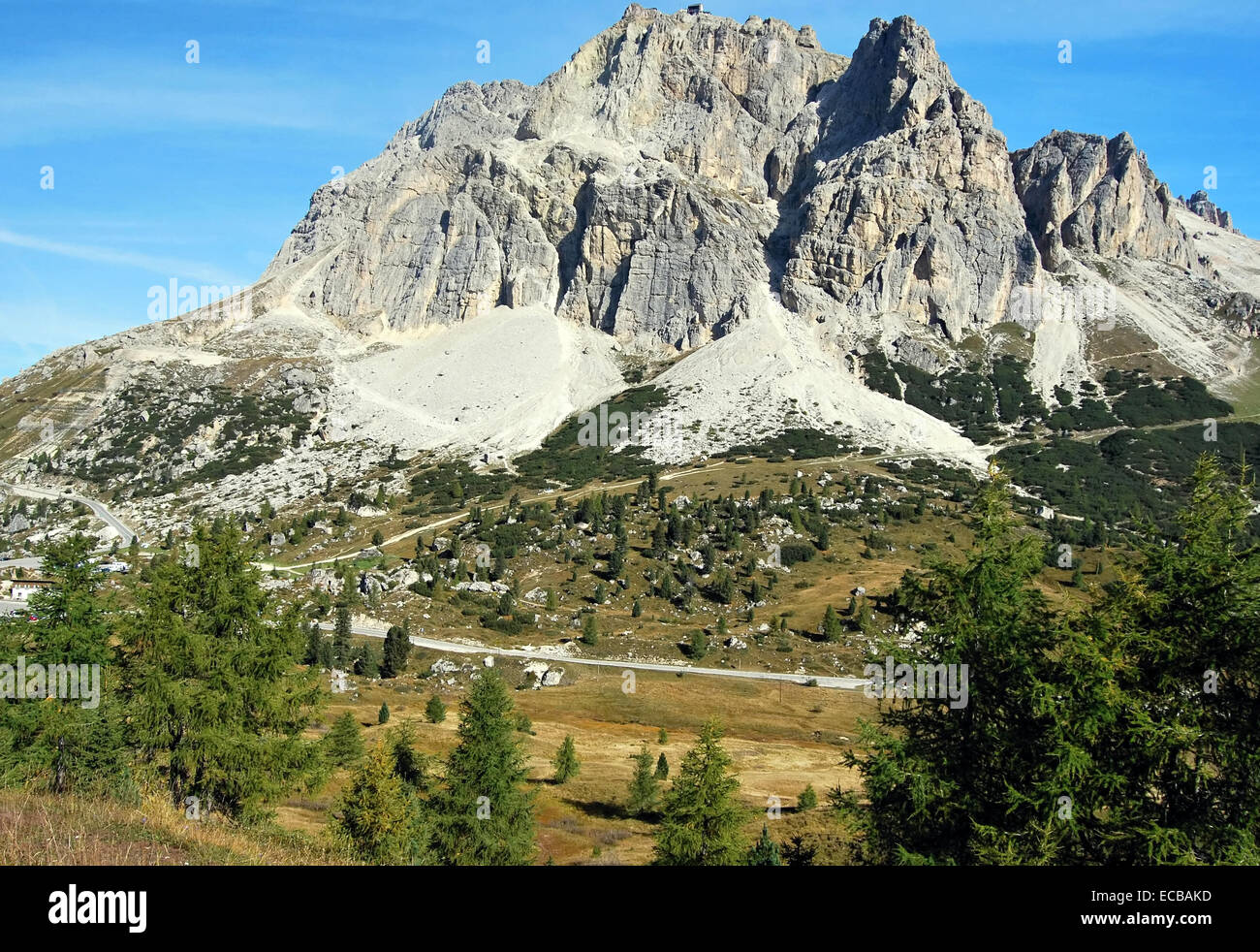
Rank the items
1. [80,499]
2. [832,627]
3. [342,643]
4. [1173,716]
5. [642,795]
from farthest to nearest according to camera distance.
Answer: [80,499]
[832,627]
[342,643]
[642,795]
[1173,716]

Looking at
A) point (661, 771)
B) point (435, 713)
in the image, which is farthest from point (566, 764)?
point (435, 713)

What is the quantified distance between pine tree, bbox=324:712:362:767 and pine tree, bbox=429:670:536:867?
7.87 meters

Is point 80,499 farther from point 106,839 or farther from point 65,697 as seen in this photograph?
point 106,839

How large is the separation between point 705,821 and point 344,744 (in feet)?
54.7

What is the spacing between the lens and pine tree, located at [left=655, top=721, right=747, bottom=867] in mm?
24375

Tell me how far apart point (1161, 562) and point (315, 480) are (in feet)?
475

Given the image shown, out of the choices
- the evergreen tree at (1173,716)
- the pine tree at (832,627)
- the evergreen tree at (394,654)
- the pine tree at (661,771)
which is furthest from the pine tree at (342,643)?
the evergreen tree at (1173,716)

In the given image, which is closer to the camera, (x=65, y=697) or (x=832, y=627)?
(x=65, y=697)

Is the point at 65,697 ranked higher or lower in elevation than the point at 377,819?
higher

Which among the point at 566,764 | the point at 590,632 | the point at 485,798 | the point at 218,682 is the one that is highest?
the point at 218,682

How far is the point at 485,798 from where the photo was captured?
25469 millimetres

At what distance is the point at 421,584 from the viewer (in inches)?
3497
